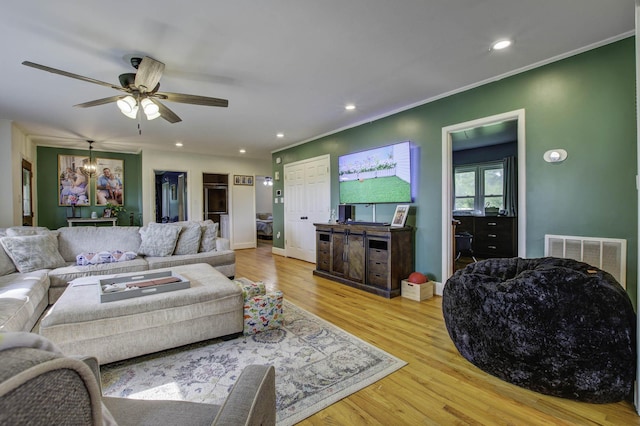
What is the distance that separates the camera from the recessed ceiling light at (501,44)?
253 centimetres

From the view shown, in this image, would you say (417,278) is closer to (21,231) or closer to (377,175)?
(377,175)

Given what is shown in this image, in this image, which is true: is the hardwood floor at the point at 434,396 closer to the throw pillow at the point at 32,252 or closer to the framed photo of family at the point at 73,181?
the throw pillow at the point at 32,252

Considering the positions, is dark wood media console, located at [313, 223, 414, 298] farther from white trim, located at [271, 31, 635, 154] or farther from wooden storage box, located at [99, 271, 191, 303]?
wooden storage box, located at [99, 271, 191, 303]

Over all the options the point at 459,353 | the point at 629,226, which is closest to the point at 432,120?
the point at 629,226

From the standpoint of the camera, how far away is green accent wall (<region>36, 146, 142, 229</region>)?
6.61m

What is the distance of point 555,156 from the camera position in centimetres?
284

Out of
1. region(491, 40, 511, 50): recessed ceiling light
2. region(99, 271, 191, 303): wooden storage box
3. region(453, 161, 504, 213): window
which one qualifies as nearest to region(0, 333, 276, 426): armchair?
region(99, 271, 191, 303): wooden storage box

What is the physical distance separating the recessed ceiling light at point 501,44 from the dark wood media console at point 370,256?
2.07m

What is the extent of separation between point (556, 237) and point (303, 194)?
14.2ft

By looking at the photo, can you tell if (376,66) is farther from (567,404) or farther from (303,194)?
(303,194)

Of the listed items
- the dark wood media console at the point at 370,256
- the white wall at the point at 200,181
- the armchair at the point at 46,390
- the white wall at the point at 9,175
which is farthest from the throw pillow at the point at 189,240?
the armchair at the point at 46,390

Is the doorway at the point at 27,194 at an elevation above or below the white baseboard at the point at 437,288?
above

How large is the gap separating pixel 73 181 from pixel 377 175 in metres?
6.87

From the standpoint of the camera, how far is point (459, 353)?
7.59 feet
